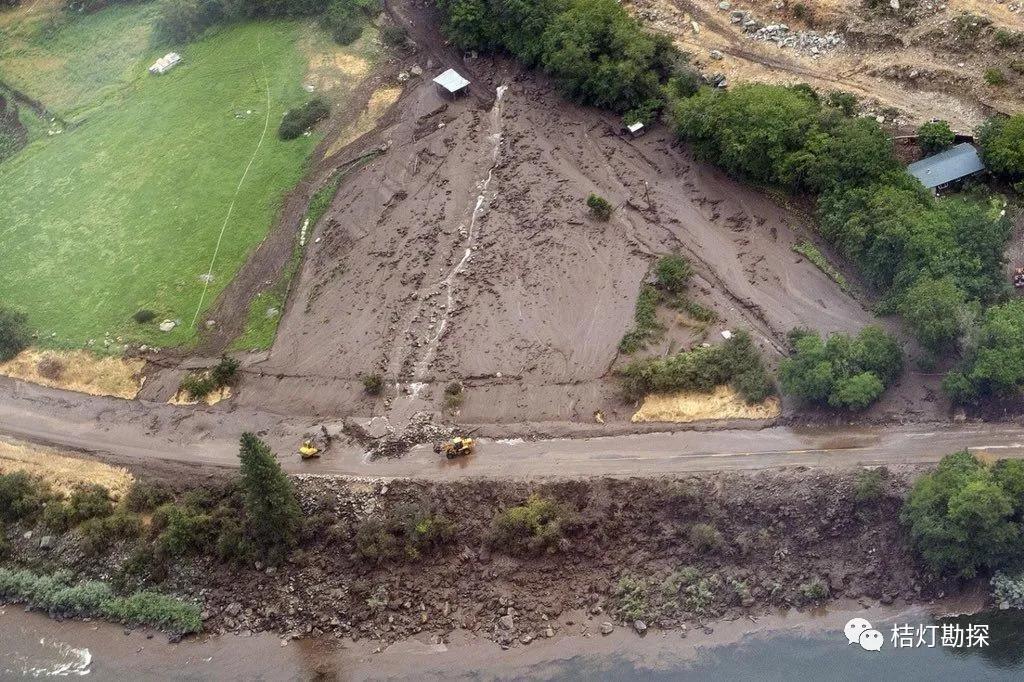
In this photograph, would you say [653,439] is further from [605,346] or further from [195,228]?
[195,228]

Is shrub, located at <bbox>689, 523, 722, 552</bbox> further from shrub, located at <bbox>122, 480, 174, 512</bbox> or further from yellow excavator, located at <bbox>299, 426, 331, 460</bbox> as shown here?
shrub, located at <bbox>122, 480, 174, 512</bbox>

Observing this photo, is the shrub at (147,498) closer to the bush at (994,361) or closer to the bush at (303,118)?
the bush at (303,118)

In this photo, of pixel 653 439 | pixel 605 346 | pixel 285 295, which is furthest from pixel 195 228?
pixel 653 439

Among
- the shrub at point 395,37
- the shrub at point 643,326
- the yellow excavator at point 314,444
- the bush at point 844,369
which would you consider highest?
the shrub at point 395,37

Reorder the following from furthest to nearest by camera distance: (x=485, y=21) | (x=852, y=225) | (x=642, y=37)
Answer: (x=485, y=21)
(x=642, y=37)
(x=852, y=225)

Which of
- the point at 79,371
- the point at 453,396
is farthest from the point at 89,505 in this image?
the point at 453,396

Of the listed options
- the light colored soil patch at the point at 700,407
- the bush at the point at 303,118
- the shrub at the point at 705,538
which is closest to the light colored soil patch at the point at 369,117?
the bush at the point at 303,118

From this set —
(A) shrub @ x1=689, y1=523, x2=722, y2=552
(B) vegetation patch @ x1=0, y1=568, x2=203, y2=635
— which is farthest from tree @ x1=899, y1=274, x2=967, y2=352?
(B) vegetation patch @ x1=0, y1=568, x2=203, y2=635
